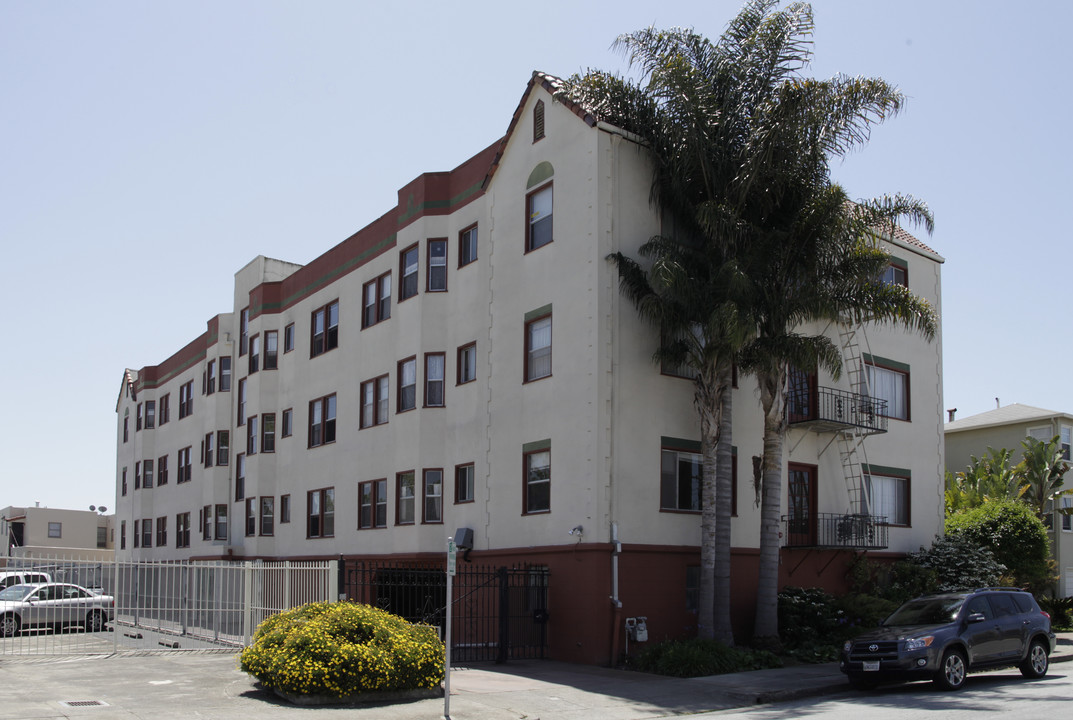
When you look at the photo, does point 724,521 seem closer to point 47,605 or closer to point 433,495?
point 433,495

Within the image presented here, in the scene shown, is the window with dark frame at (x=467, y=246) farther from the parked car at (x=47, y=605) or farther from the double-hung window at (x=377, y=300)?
the parked car at (x=47, y=605)

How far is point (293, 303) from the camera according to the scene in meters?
35.0

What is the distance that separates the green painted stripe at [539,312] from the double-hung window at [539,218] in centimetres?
147

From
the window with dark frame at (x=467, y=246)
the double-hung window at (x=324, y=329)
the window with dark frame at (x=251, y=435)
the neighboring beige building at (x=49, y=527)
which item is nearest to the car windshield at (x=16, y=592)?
the window with dark frame at (x=251, y=435)

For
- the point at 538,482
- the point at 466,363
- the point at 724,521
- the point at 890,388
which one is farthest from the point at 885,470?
the point at 466,363

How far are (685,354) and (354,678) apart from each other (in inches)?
384

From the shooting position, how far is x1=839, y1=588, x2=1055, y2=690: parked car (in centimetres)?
1630

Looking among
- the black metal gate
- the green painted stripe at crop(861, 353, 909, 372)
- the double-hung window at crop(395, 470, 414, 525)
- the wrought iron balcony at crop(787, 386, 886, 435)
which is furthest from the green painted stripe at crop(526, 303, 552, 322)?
the green painted stripe at crop(861, 353, 909, 372)

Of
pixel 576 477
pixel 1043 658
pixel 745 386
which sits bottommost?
pixel 1043 658

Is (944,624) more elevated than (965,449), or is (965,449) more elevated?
(965,449)

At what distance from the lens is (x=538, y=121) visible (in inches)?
945

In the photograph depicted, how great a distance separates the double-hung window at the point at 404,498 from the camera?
27.0m

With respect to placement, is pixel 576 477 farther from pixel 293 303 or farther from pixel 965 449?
pixel 965 449

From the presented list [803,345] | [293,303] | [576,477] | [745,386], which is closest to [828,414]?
[745,386]
